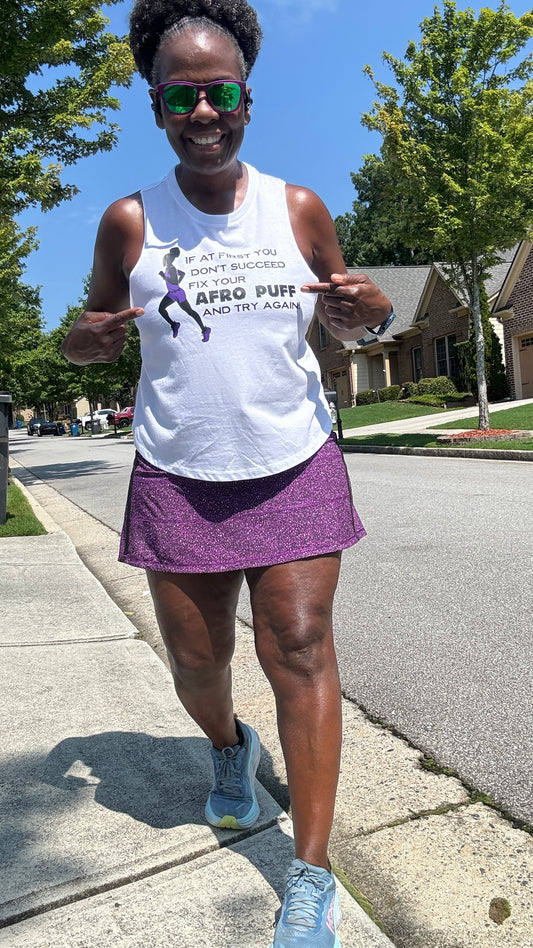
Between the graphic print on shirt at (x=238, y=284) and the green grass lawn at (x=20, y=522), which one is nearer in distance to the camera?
the graphic print on shirt at (x=238, y=284)

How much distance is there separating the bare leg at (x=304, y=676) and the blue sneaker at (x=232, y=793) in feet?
1.53

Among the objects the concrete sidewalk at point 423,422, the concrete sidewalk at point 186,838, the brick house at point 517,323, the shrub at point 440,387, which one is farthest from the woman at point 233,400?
the shrub at point 440,387

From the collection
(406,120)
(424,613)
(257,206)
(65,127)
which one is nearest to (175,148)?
(257,206)

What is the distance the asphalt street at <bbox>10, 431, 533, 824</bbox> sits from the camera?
9.50ft

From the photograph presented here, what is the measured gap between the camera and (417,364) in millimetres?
35281

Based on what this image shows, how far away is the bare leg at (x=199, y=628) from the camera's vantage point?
6.77 ft

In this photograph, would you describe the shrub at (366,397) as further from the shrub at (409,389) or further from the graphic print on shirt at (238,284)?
the graphic print on shirt at (238,284)

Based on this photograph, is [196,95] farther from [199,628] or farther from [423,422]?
[423,422]

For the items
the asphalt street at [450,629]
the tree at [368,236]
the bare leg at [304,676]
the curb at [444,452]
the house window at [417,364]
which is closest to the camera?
the bare leg at [304,676]

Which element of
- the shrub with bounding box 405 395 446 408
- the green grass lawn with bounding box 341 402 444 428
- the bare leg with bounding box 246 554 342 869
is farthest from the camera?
the shrub with bounding box 405 395 446 408

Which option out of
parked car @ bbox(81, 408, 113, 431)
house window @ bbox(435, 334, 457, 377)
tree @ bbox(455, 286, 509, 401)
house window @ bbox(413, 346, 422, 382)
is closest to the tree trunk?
tree @ bbox(455, 286, 509, 401)

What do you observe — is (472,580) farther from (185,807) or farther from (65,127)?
(65,127)

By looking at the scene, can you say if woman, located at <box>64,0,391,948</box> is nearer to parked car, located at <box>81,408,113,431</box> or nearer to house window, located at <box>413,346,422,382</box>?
house window, located at <box>413,346,422,382</box>

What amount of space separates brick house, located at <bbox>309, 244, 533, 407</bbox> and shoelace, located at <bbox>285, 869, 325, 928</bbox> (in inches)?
702
